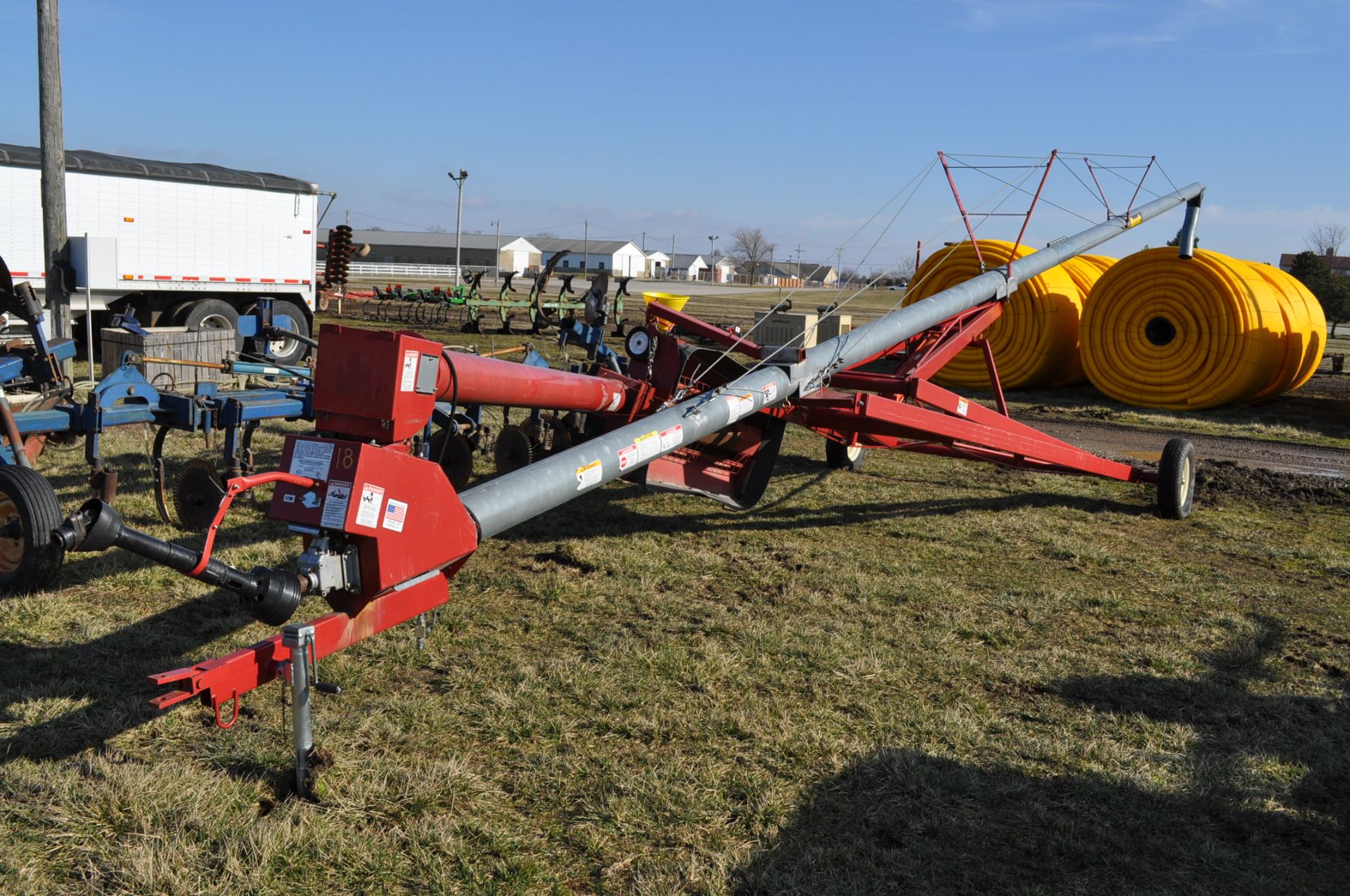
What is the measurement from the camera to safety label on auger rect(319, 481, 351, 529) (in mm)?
3404

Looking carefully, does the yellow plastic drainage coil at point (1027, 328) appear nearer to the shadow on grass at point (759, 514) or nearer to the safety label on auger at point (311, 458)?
the shadow on grass at point (759, 514)

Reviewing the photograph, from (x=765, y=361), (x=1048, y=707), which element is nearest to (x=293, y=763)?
(x=1048, y=707)

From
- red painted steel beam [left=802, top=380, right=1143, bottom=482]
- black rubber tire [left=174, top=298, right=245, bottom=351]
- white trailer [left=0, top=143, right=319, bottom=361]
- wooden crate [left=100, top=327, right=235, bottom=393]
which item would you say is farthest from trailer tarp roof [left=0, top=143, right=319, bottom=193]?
red painted steel beam [left=802, top=380, right=1143, bottom=482]

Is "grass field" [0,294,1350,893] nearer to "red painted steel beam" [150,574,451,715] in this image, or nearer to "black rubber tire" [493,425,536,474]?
"red painted steel beam" [150,574,451,715]

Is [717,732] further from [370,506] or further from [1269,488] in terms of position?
[1269,488]

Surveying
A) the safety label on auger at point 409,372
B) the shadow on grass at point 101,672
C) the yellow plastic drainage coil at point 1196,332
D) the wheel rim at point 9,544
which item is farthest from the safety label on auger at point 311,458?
the yellow plastic drainage coil at point 1196,332

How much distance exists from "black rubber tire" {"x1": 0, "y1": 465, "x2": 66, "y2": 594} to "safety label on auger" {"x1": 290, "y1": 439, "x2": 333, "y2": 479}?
4.74ft

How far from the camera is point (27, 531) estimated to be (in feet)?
15.3

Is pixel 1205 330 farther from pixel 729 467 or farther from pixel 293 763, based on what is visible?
pixel 293 763

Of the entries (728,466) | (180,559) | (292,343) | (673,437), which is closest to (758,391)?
(673,437)

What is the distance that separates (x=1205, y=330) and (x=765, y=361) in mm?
10126

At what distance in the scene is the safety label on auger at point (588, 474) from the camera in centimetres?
428

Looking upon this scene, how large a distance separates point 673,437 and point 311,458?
1829 millimetres

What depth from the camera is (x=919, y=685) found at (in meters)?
4.61
